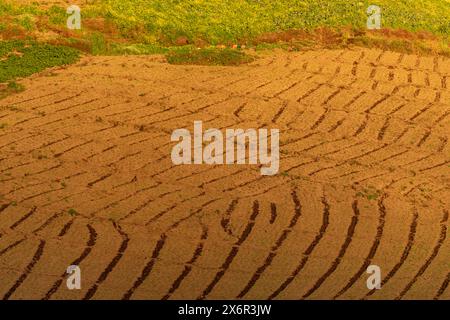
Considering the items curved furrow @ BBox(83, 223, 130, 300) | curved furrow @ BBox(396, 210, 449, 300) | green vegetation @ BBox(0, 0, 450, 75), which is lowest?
curved furrow @ BBox(396, 210, 449, 300)

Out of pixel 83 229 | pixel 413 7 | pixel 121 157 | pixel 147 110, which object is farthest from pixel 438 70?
pixel 83 229

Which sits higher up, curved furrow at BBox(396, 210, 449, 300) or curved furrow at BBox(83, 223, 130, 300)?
curved furrow at BBox(83, 223, 130, 300)

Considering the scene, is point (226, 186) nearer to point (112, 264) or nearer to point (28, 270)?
point (112, 264)

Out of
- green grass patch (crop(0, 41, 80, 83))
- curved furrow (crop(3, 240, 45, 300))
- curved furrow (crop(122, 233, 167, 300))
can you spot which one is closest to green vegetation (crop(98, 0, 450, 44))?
green grass patch (crop(0, 41, 80, 83))

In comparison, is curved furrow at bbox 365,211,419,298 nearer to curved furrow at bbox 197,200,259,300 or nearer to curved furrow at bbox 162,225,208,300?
curved furrow at bbox 197,200,259,300

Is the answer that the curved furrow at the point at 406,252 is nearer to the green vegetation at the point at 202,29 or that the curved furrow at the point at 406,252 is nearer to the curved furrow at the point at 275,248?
the curved furrow at the point at 275,248

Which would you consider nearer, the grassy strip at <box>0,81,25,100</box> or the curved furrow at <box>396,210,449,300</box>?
the curved furrow at <box>396,210,449,300</box>

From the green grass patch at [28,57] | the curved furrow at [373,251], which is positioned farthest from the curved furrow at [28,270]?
the green grass patch at [28,57]
